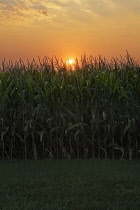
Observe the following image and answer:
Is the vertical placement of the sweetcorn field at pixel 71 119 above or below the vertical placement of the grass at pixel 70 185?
above

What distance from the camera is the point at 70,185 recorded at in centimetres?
622

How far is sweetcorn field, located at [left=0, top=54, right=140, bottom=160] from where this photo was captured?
853cm

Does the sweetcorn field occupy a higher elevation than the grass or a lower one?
higher

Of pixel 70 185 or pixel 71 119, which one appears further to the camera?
pixel 71 119

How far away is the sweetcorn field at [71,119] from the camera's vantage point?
853cm

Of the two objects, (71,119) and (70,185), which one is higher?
(71,119)

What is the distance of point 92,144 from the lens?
27.8 ft

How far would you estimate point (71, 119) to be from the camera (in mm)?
8641

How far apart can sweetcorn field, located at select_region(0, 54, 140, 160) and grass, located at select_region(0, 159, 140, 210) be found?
0.66m

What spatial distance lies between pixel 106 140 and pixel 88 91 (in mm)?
1116

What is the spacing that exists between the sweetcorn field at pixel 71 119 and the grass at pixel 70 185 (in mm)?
658

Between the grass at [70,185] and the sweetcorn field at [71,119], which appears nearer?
the grass at [70,185]

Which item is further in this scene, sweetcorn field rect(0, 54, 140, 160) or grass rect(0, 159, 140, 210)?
sweetcorn field rect(0, 54, 140, 160)

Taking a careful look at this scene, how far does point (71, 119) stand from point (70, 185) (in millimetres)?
2591
